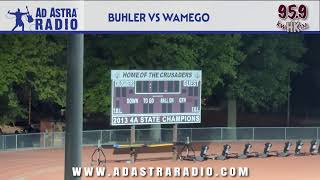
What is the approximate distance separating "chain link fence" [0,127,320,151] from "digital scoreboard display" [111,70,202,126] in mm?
7102

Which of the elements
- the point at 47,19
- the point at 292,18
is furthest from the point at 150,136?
the point at 47,19

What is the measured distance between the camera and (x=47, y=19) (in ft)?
20.5

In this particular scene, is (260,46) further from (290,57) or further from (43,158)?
(43,158)

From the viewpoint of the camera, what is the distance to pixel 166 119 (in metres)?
28.9

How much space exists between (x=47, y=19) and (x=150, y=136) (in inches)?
1220

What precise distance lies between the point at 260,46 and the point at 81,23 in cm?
3717

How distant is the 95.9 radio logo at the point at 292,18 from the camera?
8.38 m

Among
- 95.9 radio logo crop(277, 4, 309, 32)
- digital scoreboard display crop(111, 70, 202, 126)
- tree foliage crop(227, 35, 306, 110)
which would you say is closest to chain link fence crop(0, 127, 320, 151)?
tree foliage crop(227, 35, 306, 110)

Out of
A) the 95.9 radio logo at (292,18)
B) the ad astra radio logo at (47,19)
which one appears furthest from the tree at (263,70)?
the ad astra radio logo at (47,19)

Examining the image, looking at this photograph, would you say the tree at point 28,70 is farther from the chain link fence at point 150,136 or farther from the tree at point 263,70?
the tree at point 263,70

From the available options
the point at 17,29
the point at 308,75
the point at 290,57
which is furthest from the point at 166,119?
the point at 308,75

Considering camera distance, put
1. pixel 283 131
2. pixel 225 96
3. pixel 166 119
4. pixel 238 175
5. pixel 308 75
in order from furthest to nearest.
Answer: pixel 308 75 → pixel 225 96 → pixel 283 131 → pixel 166 119 → pixel 238 175

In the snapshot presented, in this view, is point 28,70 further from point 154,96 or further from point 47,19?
point 47,19

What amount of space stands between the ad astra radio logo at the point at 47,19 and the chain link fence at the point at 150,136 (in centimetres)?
2657
